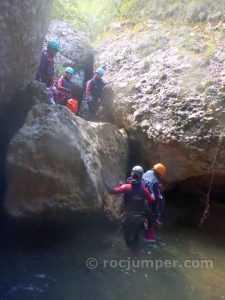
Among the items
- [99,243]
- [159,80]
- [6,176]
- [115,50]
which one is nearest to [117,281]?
[99,243]

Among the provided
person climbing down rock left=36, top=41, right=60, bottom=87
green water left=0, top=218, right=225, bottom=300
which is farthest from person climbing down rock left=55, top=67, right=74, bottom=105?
green water left=0, top=218, right=225, bottom=300

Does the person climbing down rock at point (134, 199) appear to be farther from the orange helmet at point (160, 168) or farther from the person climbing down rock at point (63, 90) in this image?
the person climbing down rock at point (63, 90)

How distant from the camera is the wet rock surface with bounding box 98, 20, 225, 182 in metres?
9.88

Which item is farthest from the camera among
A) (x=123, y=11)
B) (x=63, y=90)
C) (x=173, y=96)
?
(x=123, y=11)

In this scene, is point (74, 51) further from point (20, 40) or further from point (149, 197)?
point (149, 197)

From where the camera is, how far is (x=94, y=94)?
485 inches

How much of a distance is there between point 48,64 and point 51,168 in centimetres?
396

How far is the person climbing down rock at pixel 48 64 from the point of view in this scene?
1047 cm

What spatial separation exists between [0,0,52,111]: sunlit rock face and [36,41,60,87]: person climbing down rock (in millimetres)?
632

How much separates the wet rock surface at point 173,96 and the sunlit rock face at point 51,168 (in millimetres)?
2451

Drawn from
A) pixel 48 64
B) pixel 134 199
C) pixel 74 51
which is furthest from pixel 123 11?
pixel 134 199

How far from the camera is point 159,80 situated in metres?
11.2

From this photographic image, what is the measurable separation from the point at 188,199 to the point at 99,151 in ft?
11.7

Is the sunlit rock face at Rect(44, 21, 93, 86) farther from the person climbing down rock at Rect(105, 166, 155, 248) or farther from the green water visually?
the green water
